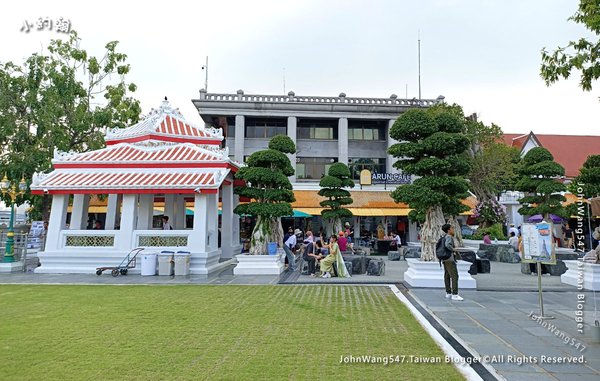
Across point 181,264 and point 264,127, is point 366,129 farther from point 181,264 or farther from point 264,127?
point 181,264

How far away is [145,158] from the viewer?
14320 mm

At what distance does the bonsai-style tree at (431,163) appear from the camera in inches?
394

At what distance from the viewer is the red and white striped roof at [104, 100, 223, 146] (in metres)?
15.7

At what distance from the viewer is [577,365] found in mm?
4375

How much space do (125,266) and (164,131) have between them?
255 inches

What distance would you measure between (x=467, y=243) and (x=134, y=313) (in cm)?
1699

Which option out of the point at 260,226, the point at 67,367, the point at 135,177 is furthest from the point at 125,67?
the point at 67,367

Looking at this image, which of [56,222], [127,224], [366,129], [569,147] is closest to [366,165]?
[366,129]

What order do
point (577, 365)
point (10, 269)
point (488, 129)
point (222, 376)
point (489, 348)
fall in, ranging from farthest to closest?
1. point (488, 129)
2. point (10, 269)
3. point (489, 348)
4. point (577, 365)
5. point (222, 376)

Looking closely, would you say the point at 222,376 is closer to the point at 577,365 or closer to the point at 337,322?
the point at 337,322

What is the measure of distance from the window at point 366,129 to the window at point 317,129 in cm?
132

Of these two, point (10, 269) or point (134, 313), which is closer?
point (134, 313)

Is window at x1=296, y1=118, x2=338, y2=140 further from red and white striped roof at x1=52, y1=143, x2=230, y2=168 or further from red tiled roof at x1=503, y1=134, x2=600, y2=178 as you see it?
red tiled roof at x1=503, y1=134, x2=600, y2=178

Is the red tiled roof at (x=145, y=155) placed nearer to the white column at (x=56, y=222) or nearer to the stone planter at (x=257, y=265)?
the white column at (x=56, y=222)
